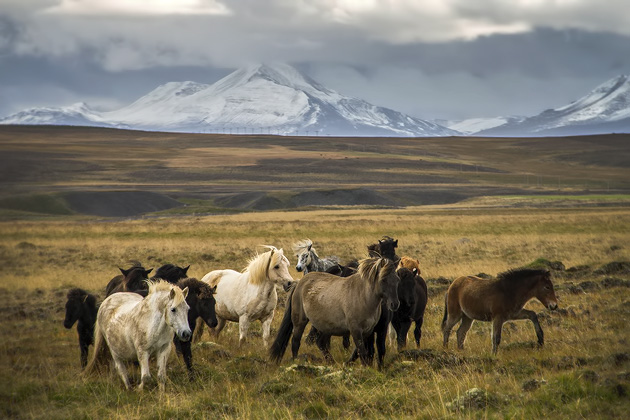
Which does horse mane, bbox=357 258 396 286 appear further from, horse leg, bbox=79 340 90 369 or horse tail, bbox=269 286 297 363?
horse leg, bbox=79 340 90 369

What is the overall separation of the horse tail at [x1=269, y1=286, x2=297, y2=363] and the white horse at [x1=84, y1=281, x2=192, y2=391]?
2.30m

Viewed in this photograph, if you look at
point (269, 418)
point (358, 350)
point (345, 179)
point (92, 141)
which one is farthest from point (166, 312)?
point (92, 141)

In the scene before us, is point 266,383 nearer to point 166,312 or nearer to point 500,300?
point 166,312

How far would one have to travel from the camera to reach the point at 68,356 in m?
11.6

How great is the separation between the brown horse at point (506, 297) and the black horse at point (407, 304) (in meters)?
0.80

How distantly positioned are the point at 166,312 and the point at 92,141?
194504 millimetres

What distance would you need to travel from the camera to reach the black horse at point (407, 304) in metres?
11.1

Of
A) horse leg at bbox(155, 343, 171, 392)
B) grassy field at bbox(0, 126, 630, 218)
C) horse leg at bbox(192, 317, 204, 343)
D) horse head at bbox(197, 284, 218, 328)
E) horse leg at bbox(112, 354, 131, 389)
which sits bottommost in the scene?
grassy field at bbox(0, 126, 630, 218)

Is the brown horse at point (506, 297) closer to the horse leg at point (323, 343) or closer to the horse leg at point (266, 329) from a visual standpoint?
the horse leg at point (323, 343)

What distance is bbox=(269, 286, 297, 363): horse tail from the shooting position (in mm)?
10617

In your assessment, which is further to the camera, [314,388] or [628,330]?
[628,330]

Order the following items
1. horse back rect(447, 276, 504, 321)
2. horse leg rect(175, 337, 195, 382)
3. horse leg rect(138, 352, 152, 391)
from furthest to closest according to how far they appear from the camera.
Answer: horse back rect(447, 276, 504, 321) → horse leg rect(175, 337, 195, 382) → horse leg rect(138, 352, 152, 391)

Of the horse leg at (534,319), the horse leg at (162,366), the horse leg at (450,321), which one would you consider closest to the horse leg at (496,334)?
the horse leg at (534,319)

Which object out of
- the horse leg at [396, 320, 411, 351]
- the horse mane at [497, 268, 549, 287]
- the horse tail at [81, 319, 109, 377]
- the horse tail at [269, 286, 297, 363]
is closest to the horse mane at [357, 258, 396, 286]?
the horse tail at [269, 286, 297, 363]
